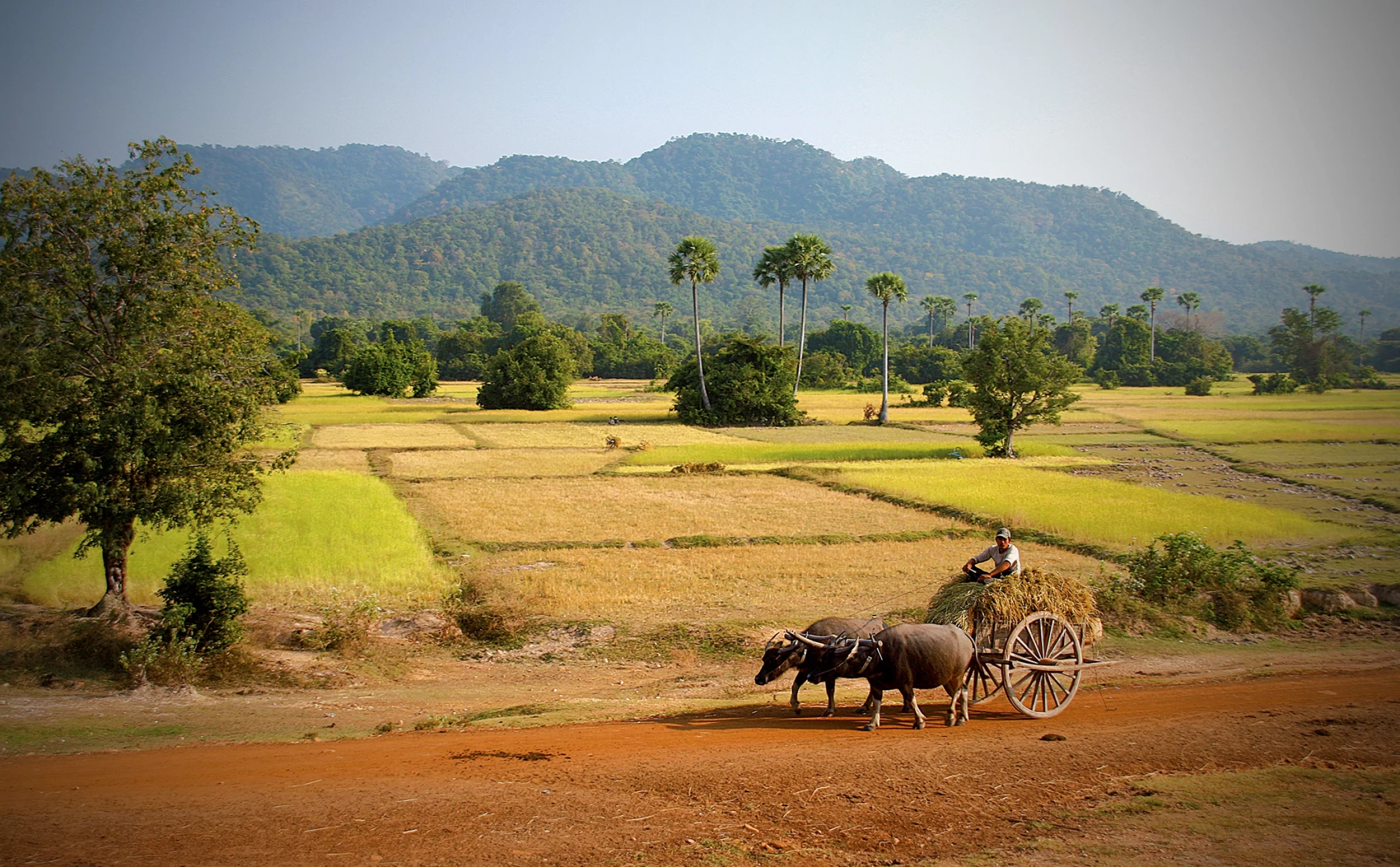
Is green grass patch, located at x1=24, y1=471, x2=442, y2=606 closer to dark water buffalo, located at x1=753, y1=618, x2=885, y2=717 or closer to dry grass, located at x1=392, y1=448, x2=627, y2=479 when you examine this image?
dry grass, located at x1=392, y1=448, x2=627, y2=479

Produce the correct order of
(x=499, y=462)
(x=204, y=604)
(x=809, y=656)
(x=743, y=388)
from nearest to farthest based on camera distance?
(x=809, y=656)
(x=204, y=604)
(x=499, y=462)
(x=743, y=388)

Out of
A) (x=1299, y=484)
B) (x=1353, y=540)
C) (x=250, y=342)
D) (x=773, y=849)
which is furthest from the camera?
(x=1299, y=484)

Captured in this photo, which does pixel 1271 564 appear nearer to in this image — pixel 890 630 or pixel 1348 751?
pixel 1348 751

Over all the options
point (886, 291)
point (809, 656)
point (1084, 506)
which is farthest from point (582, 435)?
point (809, 656)

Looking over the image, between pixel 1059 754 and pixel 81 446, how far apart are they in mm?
12337

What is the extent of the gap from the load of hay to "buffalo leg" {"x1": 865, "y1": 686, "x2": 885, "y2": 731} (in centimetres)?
110

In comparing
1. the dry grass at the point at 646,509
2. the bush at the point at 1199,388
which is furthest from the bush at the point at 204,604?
the bush at the point at 1199,388

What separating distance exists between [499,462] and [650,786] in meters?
29.4

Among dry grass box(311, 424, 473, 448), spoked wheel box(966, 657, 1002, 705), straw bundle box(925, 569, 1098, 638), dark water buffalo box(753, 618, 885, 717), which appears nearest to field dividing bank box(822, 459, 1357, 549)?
straw bundle box(925, 569, 1098, 638)

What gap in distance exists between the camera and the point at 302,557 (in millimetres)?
17844

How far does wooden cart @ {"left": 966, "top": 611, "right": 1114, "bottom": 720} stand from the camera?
348 inches

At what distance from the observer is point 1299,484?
1148 inches

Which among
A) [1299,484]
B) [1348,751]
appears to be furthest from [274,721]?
[1299,484]

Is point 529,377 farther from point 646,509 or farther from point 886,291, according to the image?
point 646,509
